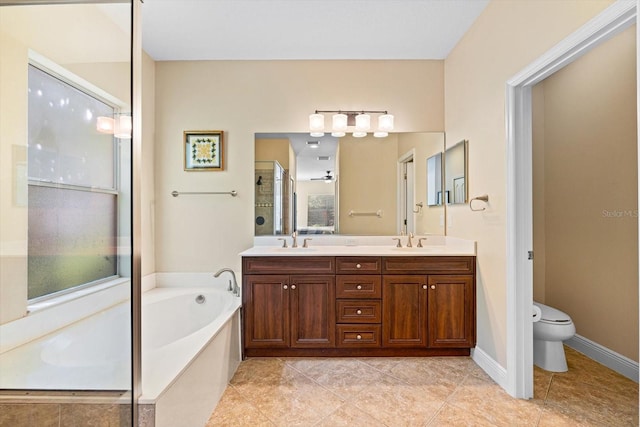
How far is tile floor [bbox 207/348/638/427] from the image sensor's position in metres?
1.69

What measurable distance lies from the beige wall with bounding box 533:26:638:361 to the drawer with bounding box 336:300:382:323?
1.67m

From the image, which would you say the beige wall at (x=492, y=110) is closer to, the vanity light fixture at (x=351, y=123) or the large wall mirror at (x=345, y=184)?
the large wall mirror at (x=345, y=184)

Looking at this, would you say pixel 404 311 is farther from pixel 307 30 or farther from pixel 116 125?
pixel 307 30

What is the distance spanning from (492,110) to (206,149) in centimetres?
236

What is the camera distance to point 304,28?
238 centimetres

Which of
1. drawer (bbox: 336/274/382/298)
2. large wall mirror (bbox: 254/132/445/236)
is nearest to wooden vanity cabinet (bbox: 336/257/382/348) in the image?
drawer (bbox: 336/274/382/298)

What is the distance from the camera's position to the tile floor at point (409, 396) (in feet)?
5.55

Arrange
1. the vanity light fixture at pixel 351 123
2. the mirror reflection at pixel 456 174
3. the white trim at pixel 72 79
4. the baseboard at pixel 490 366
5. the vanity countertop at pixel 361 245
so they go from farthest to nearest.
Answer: the vanity light fixture at pixel 351 123 → the vanity countertop at pixel 361 245 → the mirror reflection at pixel 456 174 → the baseboard at pixel 490 366 → the white trim at pixel 72 79

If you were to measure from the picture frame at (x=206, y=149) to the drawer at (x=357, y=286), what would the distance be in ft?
5.08

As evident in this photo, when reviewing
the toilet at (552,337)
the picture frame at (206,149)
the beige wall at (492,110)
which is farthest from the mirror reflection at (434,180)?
the picture frame at (206,149)

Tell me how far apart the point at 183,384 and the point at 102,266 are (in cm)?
66

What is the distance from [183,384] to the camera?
57.1 inches

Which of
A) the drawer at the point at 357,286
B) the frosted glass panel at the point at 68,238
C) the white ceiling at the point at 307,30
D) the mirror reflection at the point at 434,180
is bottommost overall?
the drawer at the point at 357,286

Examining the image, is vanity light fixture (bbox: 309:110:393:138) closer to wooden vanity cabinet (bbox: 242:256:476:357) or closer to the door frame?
the door frame
